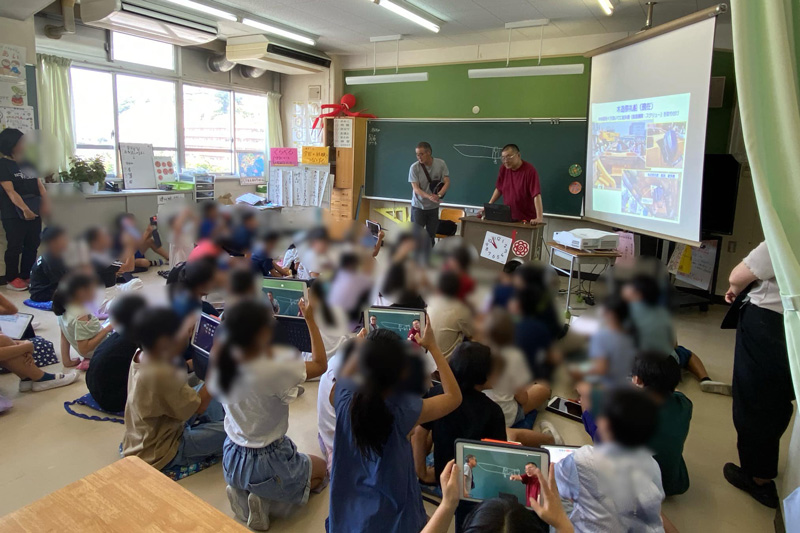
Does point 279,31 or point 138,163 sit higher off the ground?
point 279,31

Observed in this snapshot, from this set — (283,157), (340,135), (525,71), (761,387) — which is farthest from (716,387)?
(525,71)

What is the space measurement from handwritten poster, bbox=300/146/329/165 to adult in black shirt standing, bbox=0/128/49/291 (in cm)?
40

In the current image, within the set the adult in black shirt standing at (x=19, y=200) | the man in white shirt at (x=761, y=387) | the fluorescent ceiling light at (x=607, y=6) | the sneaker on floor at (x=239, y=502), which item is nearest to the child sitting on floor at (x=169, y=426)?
the adult in black shirt standing at (x=19, y=200)

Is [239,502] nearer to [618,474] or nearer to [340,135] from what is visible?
Answer: [340,135]

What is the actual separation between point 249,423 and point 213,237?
1475 mm

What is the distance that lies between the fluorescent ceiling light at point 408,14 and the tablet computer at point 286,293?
543 centimetres

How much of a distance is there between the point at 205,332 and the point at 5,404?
356 cm

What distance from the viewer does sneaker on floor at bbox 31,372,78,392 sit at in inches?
129

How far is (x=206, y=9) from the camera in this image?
215 inches

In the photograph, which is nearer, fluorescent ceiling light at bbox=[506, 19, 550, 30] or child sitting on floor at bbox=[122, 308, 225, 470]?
child sitting on floor at bbox=[122, 308, 225, 470]

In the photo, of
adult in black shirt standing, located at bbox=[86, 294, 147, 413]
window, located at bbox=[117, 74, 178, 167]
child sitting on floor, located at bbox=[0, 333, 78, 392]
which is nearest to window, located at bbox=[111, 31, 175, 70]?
window, located at bbox=[117, 74, 178, 167]

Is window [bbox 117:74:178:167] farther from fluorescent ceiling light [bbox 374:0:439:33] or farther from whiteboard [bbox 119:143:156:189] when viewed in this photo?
fluorescent ceiling light [bbox 374:0:439:33]

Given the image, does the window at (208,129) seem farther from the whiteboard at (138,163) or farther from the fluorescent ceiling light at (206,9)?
the fluorescent ceiling light at (206,9)

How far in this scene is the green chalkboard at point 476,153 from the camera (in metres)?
6.42
